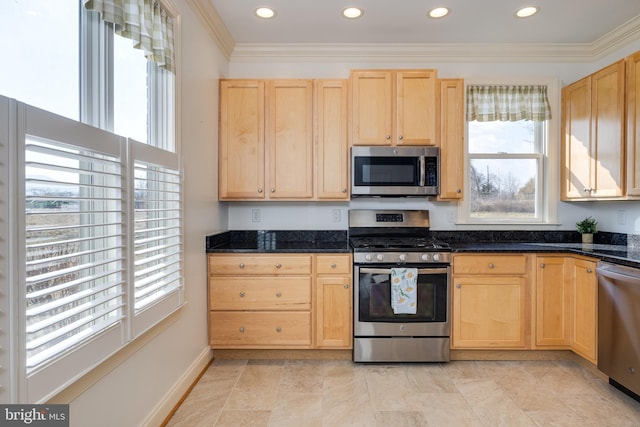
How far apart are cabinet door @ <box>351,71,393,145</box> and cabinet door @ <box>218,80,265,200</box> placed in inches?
31.8

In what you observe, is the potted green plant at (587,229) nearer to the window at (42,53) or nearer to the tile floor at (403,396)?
the tile floor at (403,396)

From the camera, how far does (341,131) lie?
2.86 m

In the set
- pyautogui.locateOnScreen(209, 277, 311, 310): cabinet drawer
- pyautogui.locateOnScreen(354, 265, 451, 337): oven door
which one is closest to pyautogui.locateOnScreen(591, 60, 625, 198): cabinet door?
pyautogui.locateOnScreen(354, 265, 451, 337): oven door

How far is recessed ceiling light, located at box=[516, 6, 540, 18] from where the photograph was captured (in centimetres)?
245

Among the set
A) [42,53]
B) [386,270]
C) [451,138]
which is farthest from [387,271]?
[42,53]

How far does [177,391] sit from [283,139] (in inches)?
79.4

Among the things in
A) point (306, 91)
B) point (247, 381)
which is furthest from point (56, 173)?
point (306, 91)

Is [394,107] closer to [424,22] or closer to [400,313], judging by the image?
[424,22]

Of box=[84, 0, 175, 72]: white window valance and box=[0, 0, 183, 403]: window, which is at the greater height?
box=[84, 0, 175, 72]: white window valance

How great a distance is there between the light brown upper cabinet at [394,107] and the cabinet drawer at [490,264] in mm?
1021

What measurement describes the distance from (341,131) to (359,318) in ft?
5.15

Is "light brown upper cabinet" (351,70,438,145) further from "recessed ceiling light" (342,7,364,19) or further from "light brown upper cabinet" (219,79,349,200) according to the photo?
"recessed ceiling light" (342,7,364,19)

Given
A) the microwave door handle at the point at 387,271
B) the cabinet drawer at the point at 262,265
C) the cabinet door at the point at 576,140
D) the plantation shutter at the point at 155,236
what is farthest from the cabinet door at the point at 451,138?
the plantation shutter at the point at 155,236

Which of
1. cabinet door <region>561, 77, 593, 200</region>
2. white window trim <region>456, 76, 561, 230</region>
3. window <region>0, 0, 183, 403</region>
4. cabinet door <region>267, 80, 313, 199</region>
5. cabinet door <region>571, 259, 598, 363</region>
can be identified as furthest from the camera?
white window trim <region>456, 76, 561, 230</region>
